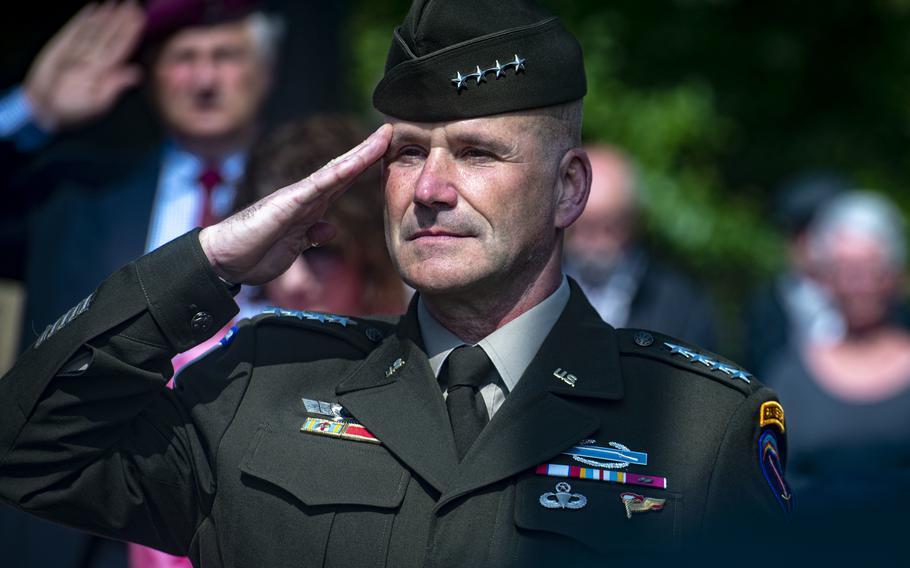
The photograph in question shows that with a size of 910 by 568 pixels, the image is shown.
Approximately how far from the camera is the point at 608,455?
255cm

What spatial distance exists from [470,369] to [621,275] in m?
3.75

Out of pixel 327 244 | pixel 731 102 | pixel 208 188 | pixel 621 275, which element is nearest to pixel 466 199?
pixel 327 244

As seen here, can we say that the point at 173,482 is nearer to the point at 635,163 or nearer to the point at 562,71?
the point at 562,71

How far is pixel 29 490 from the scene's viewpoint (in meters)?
2.52

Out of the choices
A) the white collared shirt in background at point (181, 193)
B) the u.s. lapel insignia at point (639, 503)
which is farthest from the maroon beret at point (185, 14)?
the u.s. lapel insignia at point (639, 503)

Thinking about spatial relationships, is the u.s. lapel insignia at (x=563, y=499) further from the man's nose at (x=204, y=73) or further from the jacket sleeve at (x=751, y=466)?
the man's nose at (x=204, y=73)

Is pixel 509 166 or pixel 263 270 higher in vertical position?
pixel 509 166

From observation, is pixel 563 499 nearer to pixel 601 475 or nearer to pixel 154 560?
pixel 601 475

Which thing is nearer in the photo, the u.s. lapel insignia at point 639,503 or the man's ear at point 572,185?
the u.s. lapel insignia at point 639,503

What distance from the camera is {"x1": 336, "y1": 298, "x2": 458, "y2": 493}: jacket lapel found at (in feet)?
8.34

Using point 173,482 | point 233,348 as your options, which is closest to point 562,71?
point 233,348

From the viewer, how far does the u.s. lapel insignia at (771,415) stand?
2.62 meters

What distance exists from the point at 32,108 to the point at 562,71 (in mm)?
2718

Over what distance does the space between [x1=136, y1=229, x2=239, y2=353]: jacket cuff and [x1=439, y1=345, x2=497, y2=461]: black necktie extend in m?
0.46
